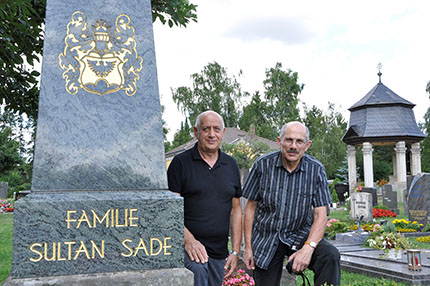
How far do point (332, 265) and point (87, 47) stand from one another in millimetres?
2355

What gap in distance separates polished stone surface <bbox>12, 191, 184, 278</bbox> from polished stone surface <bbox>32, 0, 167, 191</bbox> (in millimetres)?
156

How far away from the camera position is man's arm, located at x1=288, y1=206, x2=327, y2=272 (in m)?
3.04

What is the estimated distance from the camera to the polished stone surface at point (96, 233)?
2.32 metres

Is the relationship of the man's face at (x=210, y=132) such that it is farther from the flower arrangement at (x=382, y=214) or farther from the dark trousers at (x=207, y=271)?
the flower arrangement at (x=382, y=214)

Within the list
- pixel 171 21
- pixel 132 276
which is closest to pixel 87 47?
pixel 132 276

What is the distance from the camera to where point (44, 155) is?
256 cm

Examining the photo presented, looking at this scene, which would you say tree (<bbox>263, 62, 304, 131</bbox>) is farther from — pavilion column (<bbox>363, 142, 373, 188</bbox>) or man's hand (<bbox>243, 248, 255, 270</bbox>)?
man's hand (<bbox>243, 248, 255, 270</bbox>)

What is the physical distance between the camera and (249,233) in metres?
3.38

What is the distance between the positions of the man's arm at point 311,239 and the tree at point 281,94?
35.5 metres

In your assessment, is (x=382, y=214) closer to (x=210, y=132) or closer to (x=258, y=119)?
(x=210, y=132)

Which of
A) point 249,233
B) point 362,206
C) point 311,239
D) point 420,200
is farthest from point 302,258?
point 362,206

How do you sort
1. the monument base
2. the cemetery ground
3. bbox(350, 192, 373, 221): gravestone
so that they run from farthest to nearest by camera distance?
bbox(350, 192, 373, 221): gravestone
the cemetery ground
the monument base

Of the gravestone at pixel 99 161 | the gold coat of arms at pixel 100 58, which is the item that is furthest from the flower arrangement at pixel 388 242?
the gold coat of arms at pixel 100 58

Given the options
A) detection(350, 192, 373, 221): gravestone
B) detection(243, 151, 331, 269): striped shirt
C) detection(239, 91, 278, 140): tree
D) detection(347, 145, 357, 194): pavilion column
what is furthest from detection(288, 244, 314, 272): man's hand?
detection(239, 91, 278, 140): tree
